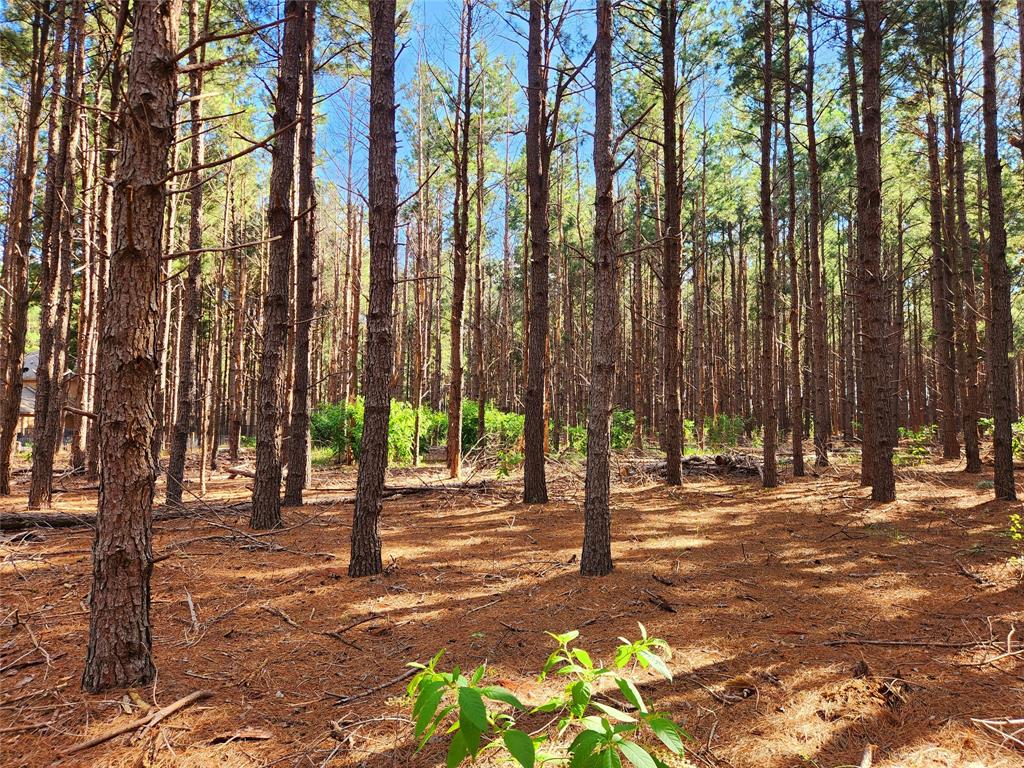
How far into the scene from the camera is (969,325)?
44.1 feet

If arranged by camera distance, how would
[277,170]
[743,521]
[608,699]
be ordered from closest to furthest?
[608,699] → [277,170] → [743,521]

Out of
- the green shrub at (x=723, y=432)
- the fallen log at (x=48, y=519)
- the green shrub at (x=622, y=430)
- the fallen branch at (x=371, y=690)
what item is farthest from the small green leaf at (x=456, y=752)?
the green shrub at (x=723, y=432)

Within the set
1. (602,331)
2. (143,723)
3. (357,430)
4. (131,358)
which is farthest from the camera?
(357,430)

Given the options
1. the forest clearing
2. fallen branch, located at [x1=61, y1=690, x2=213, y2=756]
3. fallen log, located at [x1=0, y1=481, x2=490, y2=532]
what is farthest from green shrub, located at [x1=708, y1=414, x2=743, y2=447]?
fallen branch, located at [x1=61, y1=690, x2=213, y2=756]

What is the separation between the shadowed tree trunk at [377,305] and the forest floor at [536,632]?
47 centimetres

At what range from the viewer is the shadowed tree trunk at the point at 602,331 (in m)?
4.76

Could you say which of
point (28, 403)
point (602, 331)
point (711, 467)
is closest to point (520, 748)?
point (602, 331)

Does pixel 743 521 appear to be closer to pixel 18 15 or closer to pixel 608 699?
pixel 608 699

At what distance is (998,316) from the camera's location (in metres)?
7.88

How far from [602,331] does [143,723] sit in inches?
156

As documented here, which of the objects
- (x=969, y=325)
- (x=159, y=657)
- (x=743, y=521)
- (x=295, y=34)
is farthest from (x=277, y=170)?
(x=969, y=325)

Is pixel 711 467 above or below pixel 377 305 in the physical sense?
below

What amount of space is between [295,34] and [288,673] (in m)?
7.31

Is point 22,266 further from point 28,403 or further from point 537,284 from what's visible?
point 28,403
